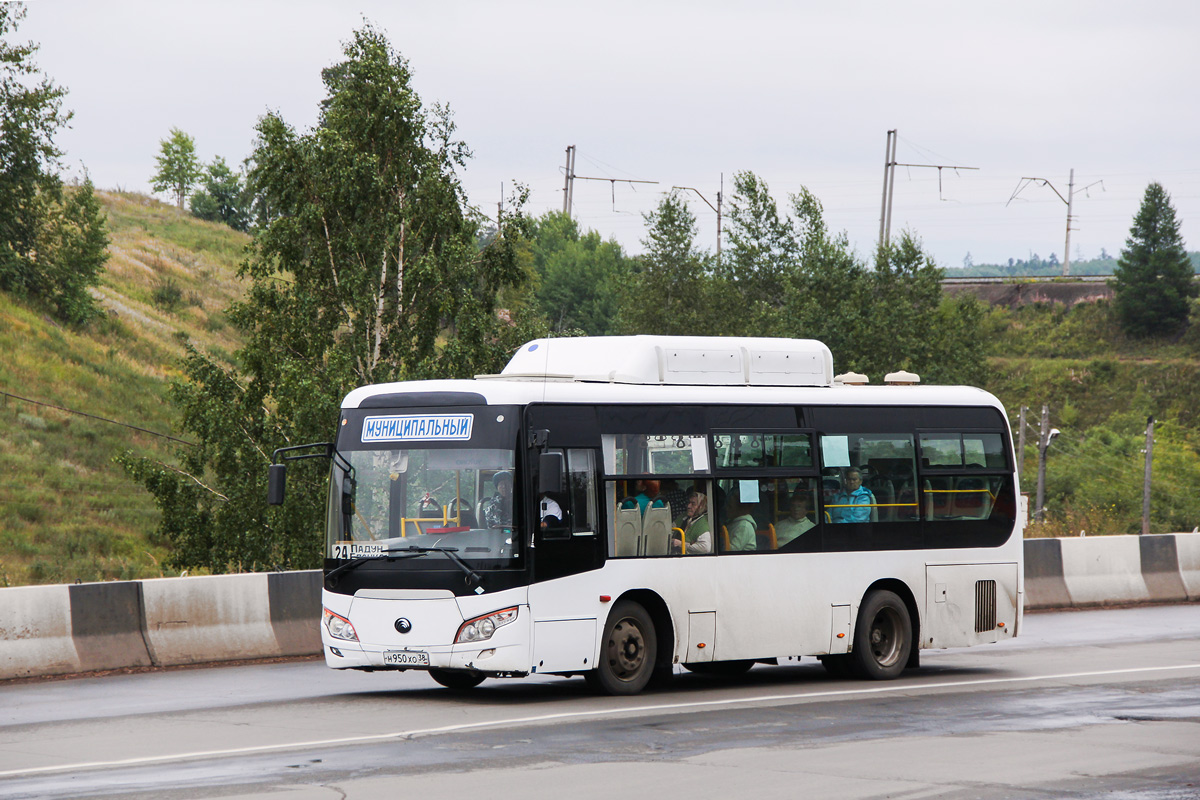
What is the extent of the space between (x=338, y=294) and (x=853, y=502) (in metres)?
14.0

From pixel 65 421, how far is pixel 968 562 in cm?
3810

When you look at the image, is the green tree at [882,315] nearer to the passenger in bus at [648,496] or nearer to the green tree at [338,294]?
the green tree at [338,294]

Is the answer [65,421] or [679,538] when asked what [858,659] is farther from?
[65,421]

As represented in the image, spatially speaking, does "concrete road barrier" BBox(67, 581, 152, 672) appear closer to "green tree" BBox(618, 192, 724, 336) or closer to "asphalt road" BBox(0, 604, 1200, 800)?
"asphalt road" BBox(0, 604, 1200, 800)

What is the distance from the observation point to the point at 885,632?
48.8 ft

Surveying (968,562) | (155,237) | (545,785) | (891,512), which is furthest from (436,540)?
(155,237)

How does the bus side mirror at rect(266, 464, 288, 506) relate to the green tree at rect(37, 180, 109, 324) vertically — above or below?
below

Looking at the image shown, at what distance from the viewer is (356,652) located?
12312 mm

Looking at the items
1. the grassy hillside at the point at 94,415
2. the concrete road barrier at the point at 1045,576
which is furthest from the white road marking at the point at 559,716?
the grassy hillside at the point at 94,415

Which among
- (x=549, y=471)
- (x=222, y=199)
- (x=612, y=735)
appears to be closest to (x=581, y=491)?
(x=549, y=471)

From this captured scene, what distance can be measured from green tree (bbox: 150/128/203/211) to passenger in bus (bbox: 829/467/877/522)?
108m

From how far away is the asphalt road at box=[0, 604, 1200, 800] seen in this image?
8.23 m

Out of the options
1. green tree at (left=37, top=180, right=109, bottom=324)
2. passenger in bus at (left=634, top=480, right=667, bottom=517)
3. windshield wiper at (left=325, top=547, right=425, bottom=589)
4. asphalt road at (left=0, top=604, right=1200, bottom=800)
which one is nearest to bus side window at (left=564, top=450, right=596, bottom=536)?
passenger in bus at (left=634, top=480, right=667, bottom=517)

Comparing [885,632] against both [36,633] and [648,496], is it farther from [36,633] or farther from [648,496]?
[36,633]
